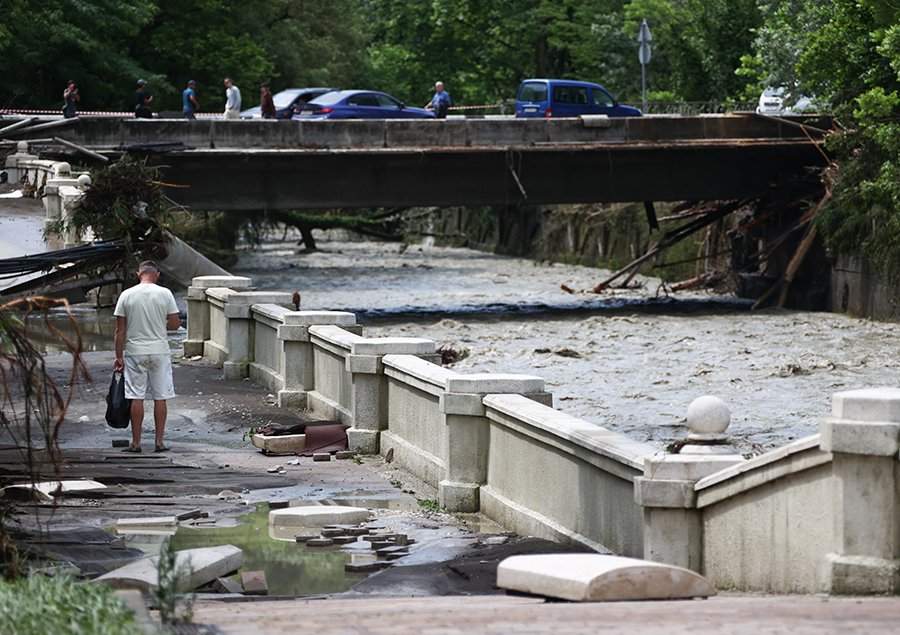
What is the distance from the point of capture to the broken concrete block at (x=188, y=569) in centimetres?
919

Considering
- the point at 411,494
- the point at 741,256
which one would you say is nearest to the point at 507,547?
the point at 411,494

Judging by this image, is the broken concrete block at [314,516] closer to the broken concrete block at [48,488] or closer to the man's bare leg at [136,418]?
the broken concrete block at [48,488]

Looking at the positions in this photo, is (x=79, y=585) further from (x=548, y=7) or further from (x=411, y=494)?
(x=548, y=7)

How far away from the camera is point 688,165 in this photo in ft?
143

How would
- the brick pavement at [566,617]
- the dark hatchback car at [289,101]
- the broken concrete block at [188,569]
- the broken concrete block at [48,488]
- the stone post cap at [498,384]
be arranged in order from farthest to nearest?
the dark hatchback car at [289,101]
the stone post cap at [498,384]
the broken concrete block at [48,488]
the broken concrete block at [188,569]
the brick pavement at [566,617]

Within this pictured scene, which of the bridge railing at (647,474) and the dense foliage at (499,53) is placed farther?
the dense foliage at (499,53)

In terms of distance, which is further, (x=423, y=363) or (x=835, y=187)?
(x=835, y=187)

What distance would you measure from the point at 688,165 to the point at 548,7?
26.8 metres

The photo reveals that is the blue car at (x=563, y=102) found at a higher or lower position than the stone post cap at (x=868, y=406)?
higher

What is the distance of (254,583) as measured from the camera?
412 inches

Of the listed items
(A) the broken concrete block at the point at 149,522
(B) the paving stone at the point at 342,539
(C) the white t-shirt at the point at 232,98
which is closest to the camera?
(B) the paving stone at the point at 342,539

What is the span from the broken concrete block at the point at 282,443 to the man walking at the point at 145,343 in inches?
40.1

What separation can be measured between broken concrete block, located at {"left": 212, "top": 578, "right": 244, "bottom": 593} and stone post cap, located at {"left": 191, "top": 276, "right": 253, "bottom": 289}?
14.1 metres

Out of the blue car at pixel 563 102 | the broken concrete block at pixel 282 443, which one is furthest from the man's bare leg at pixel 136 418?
the blue car at pixel 563 102
